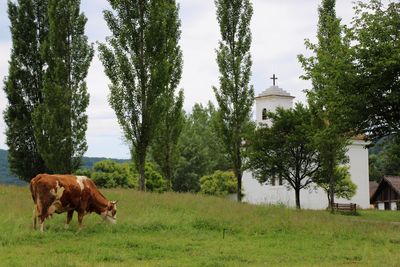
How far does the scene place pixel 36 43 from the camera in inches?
1359

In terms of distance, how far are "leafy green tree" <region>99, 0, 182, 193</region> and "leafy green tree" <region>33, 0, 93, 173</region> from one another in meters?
5.08

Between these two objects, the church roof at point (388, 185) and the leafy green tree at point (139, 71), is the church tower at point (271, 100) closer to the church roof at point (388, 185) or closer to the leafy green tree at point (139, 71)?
the church roof at point (388, 185)

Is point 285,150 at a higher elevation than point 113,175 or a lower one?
higher

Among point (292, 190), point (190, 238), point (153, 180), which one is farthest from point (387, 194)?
point (190, 238)

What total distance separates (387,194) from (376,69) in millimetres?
46697

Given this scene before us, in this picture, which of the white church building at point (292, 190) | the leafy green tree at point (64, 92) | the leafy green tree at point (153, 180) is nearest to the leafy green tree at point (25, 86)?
the leafy green tree at point (64, 92)

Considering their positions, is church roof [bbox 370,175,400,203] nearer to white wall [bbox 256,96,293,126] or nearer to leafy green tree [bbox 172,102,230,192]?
white wall [bbox 256,96,293,126]

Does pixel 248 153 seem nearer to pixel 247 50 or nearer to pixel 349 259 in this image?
pixel 247 50

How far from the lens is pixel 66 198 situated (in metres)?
14.6

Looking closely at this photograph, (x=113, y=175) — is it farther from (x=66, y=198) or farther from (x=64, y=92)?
(x=66, y=198)

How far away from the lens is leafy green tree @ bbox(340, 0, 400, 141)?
20375 mm

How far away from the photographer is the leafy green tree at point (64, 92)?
29188 millimetres

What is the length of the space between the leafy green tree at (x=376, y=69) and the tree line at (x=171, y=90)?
1.7 inches

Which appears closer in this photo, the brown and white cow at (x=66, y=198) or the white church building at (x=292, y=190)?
the brown and white cow at (x=66, y=198)
